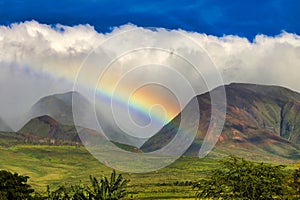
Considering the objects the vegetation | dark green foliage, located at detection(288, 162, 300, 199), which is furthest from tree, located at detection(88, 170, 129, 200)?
dark green foliage, located at detection(288, 162, 300, 199)

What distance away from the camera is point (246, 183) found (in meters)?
66.1

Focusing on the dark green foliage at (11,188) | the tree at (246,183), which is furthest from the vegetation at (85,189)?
the tree at (246,183)

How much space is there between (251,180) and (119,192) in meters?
30.5

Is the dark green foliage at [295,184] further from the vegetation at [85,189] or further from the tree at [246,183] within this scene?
the vegetation at [85,189]

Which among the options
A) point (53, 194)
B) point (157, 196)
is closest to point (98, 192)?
point (53, 194)

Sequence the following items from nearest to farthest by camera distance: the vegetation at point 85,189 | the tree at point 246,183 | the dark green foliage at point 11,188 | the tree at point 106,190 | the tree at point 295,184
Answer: the tree at point 106,190
the vegetation at point 85,189
the dark green foliage at point 11,188
the tree at point 295,184
the tree at point 246,183

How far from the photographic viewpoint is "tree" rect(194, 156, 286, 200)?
2579 inches

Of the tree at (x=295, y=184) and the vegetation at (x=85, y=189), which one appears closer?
the vegetation at (x=85, y=189)

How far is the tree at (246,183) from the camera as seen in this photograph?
215 feet

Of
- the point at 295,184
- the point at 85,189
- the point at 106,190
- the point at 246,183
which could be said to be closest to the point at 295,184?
the point at 295,184

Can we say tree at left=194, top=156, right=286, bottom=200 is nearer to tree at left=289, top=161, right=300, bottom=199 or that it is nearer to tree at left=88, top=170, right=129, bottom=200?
tree at left=289, top=161, right=300, bottom=199

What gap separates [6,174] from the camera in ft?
164

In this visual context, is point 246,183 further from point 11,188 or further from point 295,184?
point 11,188

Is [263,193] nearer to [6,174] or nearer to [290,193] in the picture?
[290,193]
